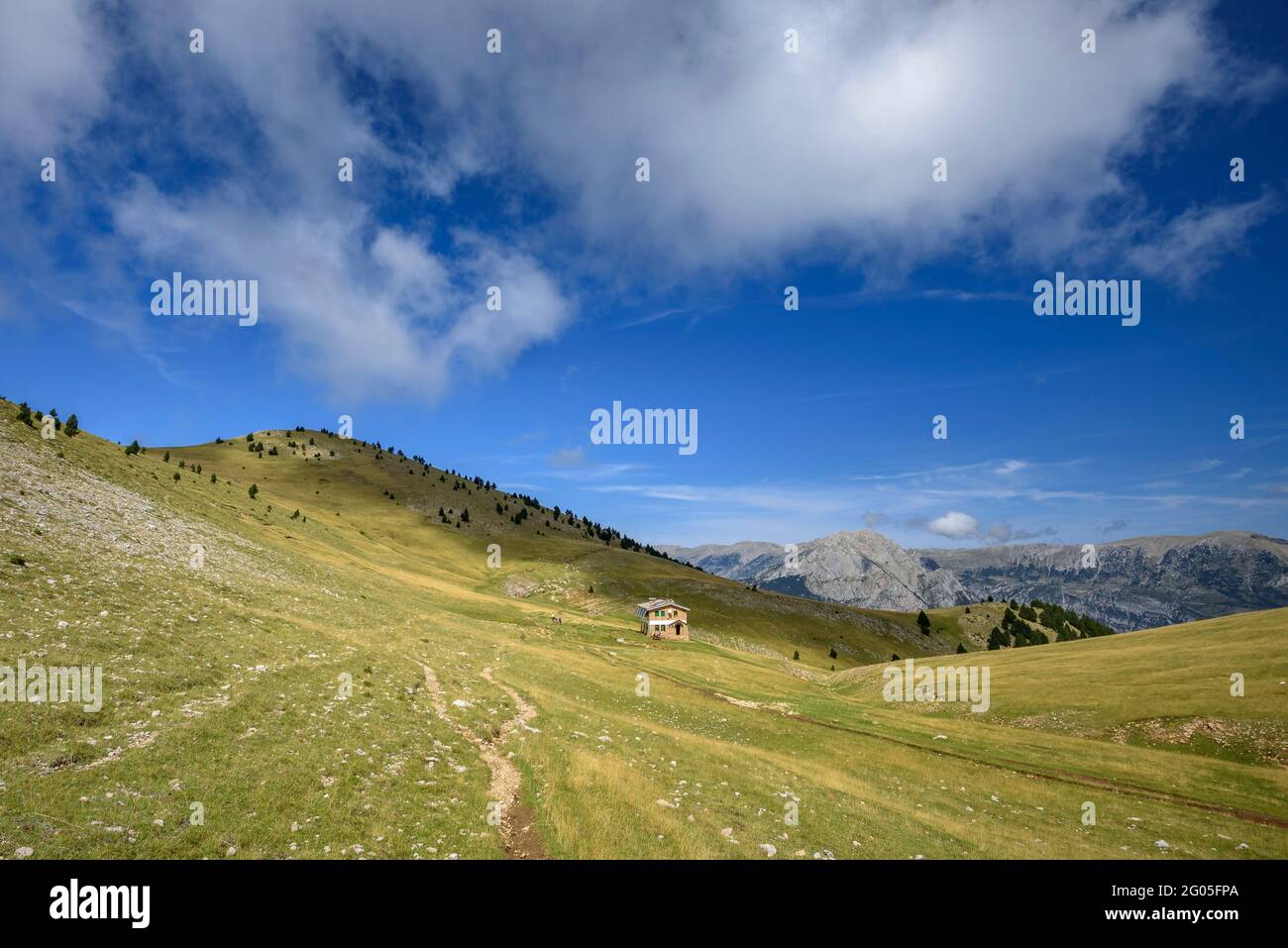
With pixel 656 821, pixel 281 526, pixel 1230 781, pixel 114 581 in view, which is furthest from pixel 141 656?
pixel 281 526

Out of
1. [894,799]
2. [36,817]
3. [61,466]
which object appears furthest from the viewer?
[61,466]

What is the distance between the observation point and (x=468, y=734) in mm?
25609

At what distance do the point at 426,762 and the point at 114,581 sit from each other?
23183mm

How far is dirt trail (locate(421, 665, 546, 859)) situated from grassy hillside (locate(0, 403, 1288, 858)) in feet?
0.49

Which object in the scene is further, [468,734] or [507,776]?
[468,734]

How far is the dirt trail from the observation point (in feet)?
53.3

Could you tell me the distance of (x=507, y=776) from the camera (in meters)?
21.6

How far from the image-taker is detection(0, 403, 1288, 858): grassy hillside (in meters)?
15.3

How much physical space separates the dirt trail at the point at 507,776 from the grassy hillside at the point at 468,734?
5.8 inches

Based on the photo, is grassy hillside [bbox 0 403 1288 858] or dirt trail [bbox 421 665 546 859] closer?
grassy hillside [bbox 0 403 1288 858]

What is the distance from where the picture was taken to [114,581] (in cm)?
3000

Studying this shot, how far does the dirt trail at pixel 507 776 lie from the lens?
16.2 metres

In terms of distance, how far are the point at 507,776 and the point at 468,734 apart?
490cm
